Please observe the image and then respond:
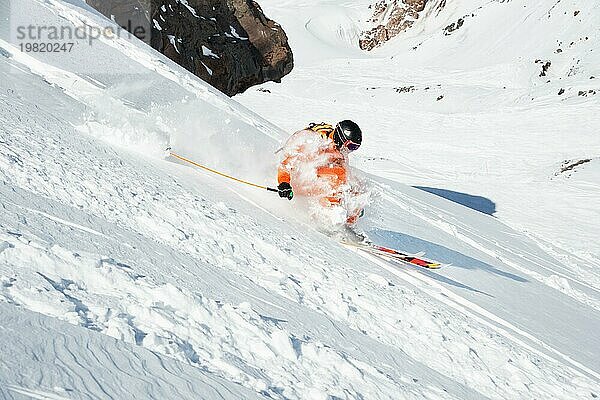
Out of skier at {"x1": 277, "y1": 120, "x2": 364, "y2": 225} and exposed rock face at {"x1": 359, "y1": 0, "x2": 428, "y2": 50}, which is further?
exposed rock face at {"x1": 359, "y1": 0, "x2": 428, "y2": 50}

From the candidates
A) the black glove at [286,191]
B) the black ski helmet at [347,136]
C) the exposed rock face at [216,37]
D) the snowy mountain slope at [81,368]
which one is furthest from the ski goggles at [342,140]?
the exposed rock face at [216,37]

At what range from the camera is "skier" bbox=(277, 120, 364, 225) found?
7.04m

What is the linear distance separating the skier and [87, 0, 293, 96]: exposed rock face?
12.3 metres

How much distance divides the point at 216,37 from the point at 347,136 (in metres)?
15.1

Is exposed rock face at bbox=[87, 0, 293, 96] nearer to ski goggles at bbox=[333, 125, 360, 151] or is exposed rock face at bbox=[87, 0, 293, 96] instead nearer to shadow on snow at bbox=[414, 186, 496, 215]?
shadow on snow at bbox=[414, 186, 496, 215]

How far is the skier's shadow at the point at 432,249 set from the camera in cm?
772

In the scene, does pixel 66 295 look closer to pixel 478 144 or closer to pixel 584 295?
pixel 584 295

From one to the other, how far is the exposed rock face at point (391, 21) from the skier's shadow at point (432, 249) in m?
71.8

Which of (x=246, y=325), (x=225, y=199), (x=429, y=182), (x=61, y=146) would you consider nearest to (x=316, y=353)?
(x=246, y=325)

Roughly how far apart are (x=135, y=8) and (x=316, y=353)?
16497mm

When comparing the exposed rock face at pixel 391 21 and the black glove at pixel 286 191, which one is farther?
the exposed rock face at pixel 391 21

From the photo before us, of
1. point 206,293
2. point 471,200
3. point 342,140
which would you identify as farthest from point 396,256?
point 471,200

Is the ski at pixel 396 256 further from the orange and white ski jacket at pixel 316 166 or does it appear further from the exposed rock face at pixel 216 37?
the exposed rock face at pixel 216 37

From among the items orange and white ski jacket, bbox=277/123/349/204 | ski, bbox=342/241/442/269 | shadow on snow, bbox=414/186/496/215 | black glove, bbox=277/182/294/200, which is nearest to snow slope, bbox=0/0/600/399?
ski, bbox=342/241/442/269
